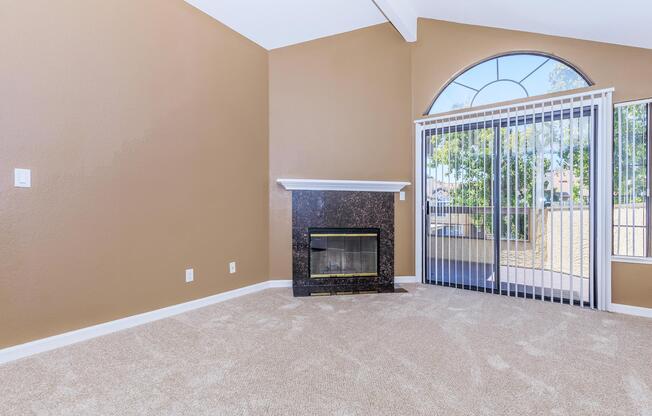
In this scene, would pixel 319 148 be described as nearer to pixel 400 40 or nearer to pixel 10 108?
pixel 400 40

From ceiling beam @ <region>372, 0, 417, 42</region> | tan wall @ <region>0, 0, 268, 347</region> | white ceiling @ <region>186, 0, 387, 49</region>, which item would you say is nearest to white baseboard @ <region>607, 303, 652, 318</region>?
ceiling beam @ <region>372, 0, 417, 42</region>

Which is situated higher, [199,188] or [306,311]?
[199,188]

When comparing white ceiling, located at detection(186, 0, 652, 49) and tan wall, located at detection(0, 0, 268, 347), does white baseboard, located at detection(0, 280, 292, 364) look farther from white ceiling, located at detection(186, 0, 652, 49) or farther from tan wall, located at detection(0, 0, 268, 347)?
white ceiling, located at detection(186, 0, 652, 49)

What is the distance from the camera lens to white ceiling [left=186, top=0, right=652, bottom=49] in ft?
8.88

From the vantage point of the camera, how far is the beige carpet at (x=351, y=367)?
5.45 ft

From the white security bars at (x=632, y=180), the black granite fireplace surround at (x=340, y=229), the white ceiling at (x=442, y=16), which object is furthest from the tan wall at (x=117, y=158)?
the white security bars at (x=632, y=180)

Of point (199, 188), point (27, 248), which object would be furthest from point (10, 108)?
point (199, 188)

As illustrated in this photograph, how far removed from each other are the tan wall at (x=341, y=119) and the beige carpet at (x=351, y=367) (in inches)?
57.6

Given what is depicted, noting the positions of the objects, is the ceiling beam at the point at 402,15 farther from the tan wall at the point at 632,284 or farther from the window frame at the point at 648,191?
the tan wall at the point at 632,284

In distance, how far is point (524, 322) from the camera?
280 cm

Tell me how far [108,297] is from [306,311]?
1.65 metres

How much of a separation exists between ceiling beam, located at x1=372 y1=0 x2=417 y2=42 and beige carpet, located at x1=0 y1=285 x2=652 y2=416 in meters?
3.02

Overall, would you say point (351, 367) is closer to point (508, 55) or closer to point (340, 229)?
point (340, 229)

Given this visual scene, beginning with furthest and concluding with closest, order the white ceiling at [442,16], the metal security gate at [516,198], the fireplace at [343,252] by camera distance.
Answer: the fireplace at [343,252]
the metal security gate at [516,198]
the white ceiling at [442,16]
